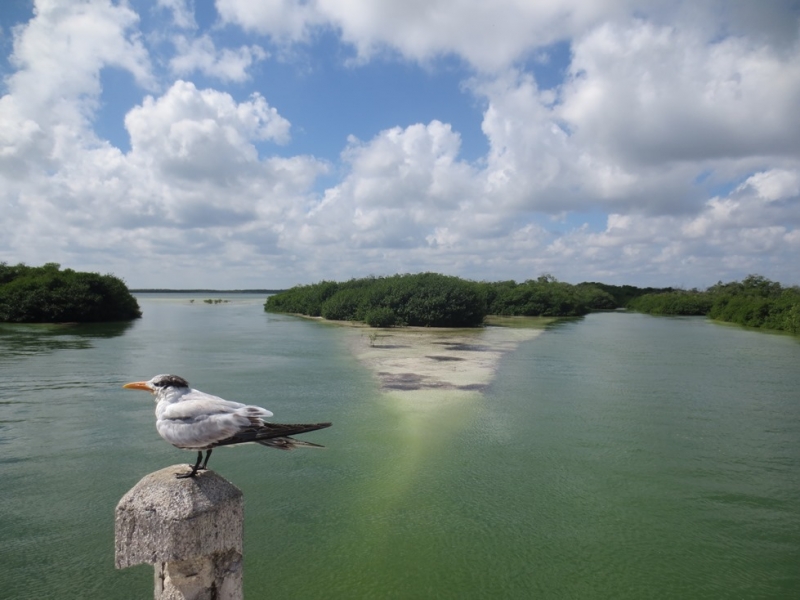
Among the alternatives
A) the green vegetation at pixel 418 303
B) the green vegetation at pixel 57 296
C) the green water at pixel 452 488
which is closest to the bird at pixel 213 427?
the green water at pixel 452 488

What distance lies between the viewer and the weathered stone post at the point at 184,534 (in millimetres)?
1779

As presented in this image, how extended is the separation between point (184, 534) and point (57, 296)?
36943 millimetres

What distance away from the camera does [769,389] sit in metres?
15.1

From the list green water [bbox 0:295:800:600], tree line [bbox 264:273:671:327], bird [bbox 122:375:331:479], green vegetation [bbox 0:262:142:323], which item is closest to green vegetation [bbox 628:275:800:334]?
tree line [bbox 264:273:671:327]

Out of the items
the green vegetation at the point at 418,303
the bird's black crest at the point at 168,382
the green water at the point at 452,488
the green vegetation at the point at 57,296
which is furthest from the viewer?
the green vegetation at the point at 418,303

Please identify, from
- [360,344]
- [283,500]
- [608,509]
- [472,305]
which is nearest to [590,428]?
[608,509]

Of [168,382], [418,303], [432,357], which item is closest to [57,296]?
[418,303]

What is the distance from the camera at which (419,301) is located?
120 feet

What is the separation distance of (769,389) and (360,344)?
16.1 meters

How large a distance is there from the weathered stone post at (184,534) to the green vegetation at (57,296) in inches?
1438

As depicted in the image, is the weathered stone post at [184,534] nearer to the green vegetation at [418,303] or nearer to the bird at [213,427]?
the bird at [213,427]

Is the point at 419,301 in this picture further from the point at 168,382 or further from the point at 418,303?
the point at 168,382

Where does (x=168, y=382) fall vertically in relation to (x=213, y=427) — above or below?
above

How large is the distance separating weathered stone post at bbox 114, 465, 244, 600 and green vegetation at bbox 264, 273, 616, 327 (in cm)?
3423
